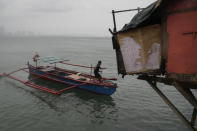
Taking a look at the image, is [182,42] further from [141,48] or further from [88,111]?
[88,111]

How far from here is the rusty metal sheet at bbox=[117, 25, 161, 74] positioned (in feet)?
17.8

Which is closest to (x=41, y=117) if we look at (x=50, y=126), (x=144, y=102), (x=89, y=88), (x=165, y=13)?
(x=50, y=126)

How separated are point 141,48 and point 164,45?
29.5 inches

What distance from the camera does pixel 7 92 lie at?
16.4 meters

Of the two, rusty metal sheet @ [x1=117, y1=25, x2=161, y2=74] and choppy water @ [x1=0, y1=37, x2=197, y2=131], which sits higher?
rusty metal sheet @ [x1=117, y1=25, x2=161, y2=74]

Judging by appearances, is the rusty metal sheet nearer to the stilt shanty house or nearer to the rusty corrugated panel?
the stilt shanty house

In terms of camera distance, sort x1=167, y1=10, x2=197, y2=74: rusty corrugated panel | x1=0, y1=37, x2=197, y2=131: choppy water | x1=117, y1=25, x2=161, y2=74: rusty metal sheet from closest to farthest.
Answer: x1=167, y1=10, x2=197, y2=74: rusty corrugated panel
x1=117, y1=25, x2=161, y2=74: rusty metal sheet
x1=0, y1=37, x2=197, y2=131: choppy water

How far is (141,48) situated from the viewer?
565 cm

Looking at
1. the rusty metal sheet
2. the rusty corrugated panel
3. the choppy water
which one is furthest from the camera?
the choppy water

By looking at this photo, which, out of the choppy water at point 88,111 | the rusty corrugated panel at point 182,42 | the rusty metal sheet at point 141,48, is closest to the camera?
the rusty corrugated panel at point 182,42

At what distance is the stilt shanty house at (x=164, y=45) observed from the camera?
15.6 feet

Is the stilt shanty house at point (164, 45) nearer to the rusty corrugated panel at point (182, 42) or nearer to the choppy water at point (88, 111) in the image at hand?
the rusty corrugated panel at point (182, 42)

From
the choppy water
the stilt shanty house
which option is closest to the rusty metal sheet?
the stilt shanty house

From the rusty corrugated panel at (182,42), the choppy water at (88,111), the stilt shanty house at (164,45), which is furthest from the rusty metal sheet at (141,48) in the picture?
the choppy water at (88,111)
